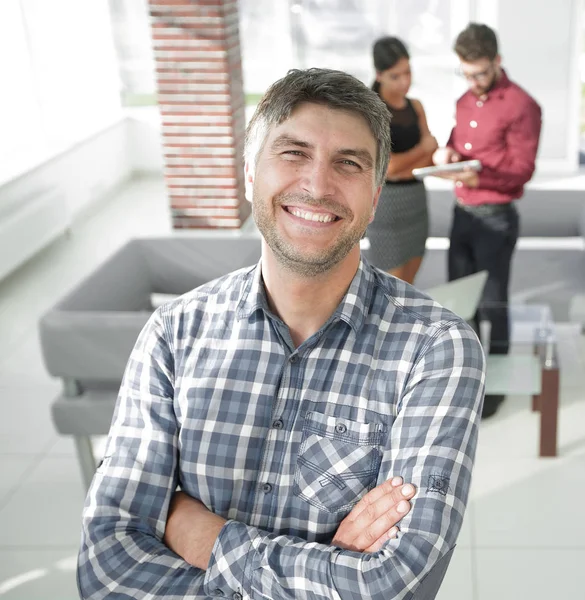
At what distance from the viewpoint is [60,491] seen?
3295 millimetres

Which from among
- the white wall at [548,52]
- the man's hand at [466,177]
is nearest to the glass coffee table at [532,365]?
the man's hand at [466,177]

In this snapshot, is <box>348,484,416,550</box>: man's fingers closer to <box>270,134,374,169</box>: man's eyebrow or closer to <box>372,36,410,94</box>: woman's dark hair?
<box>270,134,374,169</box>: man's eyebrow

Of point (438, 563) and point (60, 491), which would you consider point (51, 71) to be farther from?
point (438, 563)

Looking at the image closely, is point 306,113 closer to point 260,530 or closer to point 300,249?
point 300,249

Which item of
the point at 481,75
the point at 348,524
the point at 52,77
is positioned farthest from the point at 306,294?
the point at 52,77

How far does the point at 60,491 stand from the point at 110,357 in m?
0.74

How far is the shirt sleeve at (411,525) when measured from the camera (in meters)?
1.28

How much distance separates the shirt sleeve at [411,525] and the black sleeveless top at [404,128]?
2165 millimetres

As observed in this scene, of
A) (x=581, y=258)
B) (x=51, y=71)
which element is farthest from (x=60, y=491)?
(x=51, y=71)

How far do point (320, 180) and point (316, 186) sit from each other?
0.01 meters

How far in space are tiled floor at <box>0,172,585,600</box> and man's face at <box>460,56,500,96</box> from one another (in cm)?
132

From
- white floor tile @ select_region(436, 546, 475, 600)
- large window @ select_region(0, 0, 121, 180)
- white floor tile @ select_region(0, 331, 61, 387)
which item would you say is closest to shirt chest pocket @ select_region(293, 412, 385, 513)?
white floor tile @ select_region(436, 546, 475, 600)

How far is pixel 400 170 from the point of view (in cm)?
343

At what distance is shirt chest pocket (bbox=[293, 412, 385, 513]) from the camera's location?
141 cm
